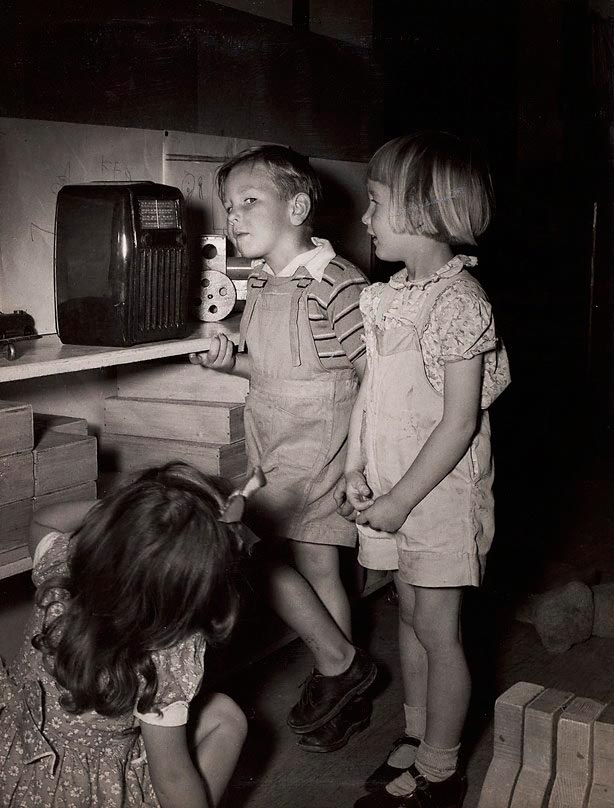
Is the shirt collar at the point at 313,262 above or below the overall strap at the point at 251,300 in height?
above

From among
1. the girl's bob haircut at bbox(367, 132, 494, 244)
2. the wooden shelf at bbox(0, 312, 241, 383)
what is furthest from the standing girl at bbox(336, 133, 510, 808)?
the wooden shelf at bbox(0, 312, 241, 383)

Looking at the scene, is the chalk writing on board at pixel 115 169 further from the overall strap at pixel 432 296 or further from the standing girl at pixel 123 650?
the standing girl at pixel 123 650

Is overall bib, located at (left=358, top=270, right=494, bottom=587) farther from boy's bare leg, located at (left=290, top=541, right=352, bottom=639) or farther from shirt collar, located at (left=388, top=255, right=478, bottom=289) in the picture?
boy's bare leg, located at (left=290, top=541, right=352, bottom=639)

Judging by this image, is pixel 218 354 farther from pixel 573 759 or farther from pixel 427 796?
pixel 573 759

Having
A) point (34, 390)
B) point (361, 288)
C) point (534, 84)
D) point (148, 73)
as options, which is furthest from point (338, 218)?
point (534, 84)

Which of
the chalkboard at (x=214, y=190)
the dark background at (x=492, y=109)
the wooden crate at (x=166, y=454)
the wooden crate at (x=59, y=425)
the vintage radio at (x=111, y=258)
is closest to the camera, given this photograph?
the vintage radio at (x=111, y=258)

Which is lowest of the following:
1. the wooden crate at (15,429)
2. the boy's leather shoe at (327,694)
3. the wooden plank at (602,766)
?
the boy's leather shoe at (327,694)

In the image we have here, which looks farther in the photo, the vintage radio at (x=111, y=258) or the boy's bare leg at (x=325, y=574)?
the boy's bare leg at (x=325, y=574)

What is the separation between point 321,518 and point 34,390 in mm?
813

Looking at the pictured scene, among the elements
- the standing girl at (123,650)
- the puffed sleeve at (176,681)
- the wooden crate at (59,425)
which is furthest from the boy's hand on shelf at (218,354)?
the puffed sleeve at (176,681)

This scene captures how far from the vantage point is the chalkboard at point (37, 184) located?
2.38 m

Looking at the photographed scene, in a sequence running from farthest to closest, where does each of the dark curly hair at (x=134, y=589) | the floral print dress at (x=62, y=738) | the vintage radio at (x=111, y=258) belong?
the vintage radio at (x=111, y=258) < the floral print dress at (x=62, y=738) < the dark curly hair at (x=134, y=589)

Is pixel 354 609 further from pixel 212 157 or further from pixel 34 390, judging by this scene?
pixel 212 157

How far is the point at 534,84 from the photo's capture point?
5.17 m
